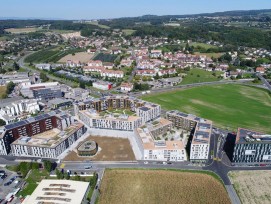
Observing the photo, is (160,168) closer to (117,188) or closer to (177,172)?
(177,172)

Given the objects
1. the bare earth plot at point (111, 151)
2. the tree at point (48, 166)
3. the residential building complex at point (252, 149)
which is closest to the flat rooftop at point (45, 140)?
the bare earth plot at point (111, 151)

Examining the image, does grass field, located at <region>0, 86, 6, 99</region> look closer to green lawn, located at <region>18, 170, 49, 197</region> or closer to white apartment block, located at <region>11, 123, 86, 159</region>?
white apartment block, located at <region>11, 123, 86, 159</region>

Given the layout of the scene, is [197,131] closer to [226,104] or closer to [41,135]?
[226,104]

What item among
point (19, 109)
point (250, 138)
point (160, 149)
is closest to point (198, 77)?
point (250, 138)

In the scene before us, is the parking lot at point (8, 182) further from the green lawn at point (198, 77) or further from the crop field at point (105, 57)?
the crop field at point (105, 57)

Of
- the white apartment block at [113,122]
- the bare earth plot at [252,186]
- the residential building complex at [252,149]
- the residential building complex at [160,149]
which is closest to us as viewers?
the bare earth plot at [252,186]

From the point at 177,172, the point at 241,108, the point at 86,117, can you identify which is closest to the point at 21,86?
the point at 86,117

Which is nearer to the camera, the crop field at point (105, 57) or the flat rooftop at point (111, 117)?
the flat rooftop at point (111, 117)
